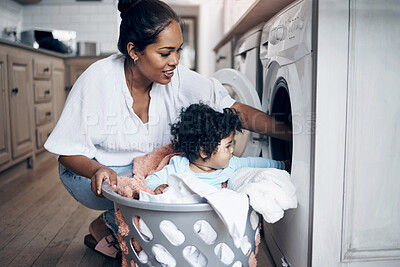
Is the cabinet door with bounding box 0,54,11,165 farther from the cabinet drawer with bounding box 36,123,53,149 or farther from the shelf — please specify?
the shelf

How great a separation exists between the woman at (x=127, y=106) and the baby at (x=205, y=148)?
14 centimetres

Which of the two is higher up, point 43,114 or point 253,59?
point 253,59

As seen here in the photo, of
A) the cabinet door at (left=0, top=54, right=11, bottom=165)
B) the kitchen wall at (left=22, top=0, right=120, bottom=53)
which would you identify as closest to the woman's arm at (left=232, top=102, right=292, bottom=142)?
the cabinet door at (left=0, top=54, right=11, bottom=165)

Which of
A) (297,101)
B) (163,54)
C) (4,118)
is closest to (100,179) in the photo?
(163,54)

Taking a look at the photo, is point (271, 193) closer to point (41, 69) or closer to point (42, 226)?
point (42, 226)

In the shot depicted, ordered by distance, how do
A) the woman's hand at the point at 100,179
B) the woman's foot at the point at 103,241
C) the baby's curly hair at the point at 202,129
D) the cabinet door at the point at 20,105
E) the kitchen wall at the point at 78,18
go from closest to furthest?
the woman's hand at the point at 100,179
the baby's curly hair at the point at 202,129
the woman's foot at the point at 103,241
the cabinet door at the point at 20,105
the kitchen wall at the point at 78,18

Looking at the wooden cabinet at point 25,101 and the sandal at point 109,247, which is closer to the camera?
the sandal at point 109,247


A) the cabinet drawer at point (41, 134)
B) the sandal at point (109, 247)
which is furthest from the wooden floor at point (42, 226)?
the cabinet drawer at point (41, 134)

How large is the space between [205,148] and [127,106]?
0.35 metres

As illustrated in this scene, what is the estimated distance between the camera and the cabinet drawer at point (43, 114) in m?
2.94

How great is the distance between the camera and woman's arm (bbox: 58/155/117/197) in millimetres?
1099

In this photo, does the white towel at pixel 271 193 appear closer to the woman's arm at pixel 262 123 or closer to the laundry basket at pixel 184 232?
the laundry basket at pixel 184 232

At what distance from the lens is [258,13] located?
60.4 inches

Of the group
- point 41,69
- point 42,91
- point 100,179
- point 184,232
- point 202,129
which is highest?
point 41,69
